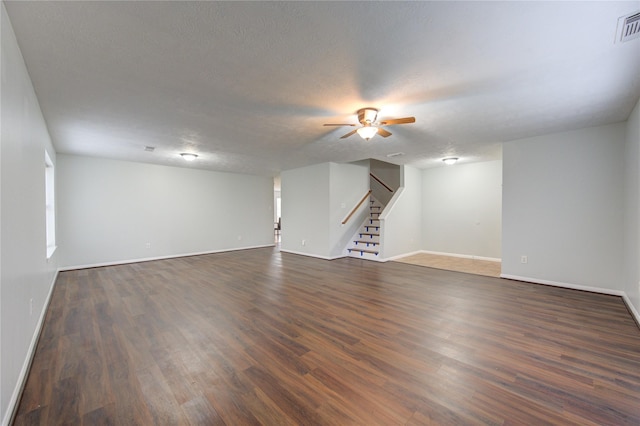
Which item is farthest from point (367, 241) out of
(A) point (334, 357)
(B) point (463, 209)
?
(A) point (334, 357)

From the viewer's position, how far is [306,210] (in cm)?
723

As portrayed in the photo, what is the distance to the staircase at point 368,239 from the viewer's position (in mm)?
6721

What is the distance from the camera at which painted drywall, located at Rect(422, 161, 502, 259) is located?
6.50 metres

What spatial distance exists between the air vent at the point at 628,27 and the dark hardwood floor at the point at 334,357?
2489 mm

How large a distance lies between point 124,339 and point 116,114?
8.82 ft

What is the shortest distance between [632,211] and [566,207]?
0.93 metres

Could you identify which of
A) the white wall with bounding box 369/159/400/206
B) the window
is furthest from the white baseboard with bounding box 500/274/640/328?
the window

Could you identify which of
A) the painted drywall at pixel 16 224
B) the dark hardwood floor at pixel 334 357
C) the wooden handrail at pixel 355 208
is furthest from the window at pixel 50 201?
the wooden handrail at pixel 355 208

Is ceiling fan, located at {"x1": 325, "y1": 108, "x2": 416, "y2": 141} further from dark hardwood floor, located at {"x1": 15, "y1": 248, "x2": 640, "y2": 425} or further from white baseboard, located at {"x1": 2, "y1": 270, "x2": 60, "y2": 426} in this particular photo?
white baseboard, located at {"x1": 2, "y1": 270, "x2": 60, "y2": 426}

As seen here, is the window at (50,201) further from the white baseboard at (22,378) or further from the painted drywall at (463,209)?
the painted drywall at (463,209)

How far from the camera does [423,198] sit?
25.5 ft

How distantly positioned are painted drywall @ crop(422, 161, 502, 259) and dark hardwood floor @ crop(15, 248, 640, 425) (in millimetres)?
2681

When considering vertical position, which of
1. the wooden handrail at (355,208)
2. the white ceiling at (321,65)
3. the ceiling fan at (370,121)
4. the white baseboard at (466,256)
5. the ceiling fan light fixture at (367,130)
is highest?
the white ceiling at (321,65)

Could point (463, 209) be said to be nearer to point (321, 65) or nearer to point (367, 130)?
point (367, 130)
